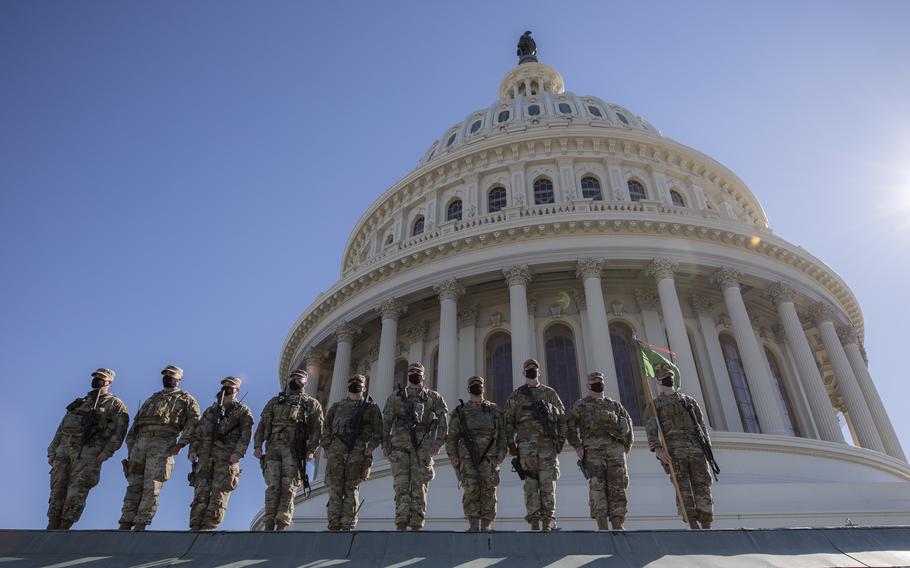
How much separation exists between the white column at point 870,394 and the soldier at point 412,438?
22.0m

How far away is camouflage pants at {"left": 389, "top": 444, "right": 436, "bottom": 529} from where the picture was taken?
Result: 8672mm

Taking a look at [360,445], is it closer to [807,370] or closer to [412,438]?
[412,438]

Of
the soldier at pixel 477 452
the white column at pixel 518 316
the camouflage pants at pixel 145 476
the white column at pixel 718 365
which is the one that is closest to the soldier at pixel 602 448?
the soldier at pixel 477 452

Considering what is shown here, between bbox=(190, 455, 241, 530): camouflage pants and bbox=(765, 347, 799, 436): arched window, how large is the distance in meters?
22.9

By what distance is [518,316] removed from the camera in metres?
21.7

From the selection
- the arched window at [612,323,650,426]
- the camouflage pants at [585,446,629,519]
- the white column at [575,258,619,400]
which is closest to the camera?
the camouflage pants at [585,446,629,519]

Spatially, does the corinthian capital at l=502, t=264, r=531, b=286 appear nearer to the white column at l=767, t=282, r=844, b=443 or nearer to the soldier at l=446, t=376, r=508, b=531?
the white column at l=767, t=282, r=844, b=443

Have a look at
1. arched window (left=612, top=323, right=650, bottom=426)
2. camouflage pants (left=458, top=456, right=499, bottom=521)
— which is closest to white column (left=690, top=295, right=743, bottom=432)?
arched window (left=612, top=323, right=650, bottom=426)

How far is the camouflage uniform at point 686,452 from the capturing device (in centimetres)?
880

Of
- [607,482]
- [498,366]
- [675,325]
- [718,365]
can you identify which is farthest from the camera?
[498,366]

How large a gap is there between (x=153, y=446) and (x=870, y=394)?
26.7 meters

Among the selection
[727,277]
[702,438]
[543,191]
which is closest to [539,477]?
[702,438]

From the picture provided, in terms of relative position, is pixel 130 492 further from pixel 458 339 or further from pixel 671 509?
pixel 458 339

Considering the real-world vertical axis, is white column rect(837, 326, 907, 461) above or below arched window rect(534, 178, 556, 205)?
below
